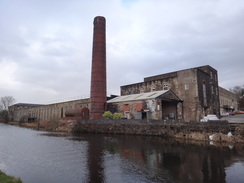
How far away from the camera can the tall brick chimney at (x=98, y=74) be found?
32719 mm

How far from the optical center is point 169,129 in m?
20.9

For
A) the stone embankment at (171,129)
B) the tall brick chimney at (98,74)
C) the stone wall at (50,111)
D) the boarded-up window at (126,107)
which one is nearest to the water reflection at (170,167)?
the stone embankment at (171,129)

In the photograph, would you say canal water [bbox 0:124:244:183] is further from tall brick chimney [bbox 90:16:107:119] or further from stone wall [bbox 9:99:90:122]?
stone wall [bbox 9:99:90:122]

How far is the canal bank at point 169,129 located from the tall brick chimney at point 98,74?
12.1 ft

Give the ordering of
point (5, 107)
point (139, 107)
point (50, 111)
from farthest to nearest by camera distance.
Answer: point (5, 107) < point (50, 111) < point (139, 107)

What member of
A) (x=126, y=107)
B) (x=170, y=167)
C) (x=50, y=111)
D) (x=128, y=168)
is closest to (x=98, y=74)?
(x=126, y=107)

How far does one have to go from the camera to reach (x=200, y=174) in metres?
8.27

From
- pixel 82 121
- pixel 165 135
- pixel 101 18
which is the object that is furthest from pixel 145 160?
pixel 101 18

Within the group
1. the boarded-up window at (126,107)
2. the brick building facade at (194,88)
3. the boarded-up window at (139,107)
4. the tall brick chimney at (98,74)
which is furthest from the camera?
the tall brick chimney at (98,74)

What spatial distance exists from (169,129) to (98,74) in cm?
1653

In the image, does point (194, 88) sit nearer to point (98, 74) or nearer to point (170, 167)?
point (98, 74)

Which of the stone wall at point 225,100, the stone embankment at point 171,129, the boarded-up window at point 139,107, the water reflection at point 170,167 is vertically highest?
the stone wall at point 225,100

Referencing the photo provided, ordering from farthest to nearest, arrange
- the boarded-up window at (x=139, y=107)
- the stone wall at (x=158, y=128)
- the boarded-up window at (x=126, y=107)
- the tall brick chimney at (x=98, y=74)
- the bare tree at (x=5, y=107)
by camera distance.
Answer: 1. the bare tree at (x=5, y=107)
2. the tall brick chimney at (x=98, y=74)
3. the boarded-up window at (x=126, y=107)
4. the boarded-up window at (x=139, y=107)
5. the stone wall at (x=158, y=128)

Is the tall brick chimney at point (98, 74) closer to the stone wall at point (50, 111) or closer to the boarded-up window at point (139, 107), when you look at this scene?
the boarded-up window at point (139, 107)
